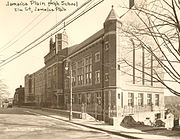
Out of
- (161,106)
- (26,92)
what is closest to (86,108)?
(161,106)

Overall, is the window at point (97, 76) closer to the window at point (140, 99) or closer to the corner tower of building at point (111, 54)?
the corner tower of building at point (111, 54)

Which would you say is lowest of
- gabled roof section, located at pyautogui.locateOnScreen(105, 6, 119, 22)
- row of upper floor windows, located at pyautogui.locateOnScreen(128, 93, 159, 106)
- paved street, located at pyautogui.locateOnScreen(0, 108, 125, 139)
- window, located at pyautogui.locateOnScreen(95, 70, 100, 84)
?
paved street, located at pyautogui.locateOnScreen(0, 108, 125, 139)

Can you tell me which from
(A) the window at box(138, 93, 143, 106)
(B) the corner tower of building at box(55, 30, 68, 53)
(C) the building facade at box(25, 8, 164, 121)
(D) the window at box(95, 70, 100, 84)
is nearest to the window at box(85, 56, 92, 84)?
(C) the building facade at box(25, 8, 164, 121)

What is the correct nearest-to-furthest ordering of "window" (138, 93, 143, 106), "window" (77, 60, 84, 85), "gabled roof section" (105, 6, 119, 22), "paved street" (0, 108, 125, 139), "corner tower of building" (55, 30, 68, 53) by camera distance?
"paved street" (0, 108, 125, 139) < "gabled roof section" (105, 6, 119, 22) < "window" (138, 93, 143, 106) < "window" (77, 60, 84, 85) < "corner tower of building" (55, 30, 68, 53)

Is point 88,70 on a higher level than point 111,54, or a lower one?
lower

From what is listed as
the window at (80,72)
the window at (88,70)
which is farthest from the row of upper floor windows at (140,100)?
the window at (80,72)

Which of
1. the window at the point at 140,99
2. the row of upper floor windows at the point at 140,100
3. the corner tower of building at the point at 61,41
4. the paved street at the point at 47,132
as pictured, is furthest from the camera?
the corner tower of building at the point at 61,41

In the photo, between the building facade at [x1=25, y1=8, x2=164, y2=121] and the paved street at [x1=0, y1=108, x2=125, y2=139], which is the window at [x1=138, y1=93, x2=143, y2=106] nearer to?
the building facade at [x1=25, y1=8, x2=164, y2=121]

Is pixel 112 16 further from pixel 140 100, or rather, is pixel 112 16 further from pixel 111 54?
pixel 140 100

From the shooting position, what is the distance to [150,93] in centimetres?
3762

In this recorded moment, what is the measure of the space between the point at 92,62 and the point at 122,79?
23.2 feet

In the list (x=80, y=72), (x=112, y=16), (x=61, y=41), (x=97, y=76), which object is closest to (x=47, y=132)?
(x=112, y=16)

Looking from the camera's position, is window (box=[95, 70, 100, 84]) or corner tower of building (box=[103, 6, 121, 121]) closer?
corner tower of building (box=[103, 6, 121, 121])

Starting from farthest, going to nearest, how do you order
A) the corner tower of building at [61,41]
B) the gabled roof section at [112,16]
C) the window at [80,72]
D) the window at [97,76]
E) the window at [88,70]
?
1. the corner tower of building at [61,41]
2. the window at [80,72]
3. the window at [88,70]
4. the window at [97,76]
5. the gabled roof section at [112,16]
